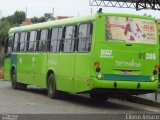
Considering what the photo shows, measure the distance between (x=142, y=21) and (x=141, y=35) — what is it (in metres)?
0.46

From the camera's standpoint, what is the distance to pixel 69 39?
1988cm

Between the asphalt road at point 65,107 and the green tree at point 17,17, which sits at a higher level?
the green tree at point 17,17

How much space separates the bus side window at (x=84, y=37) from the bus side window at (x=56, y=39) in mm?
1934

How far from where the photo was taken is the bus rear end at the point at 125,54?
58.3 ft

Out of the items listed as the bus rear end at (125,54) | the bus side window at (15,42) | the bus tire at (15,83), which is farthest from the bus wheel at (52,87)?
the bus side window at (15,42)

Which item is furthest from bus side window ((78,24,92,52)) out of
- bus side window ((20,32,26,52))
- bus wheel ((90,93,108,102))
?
bus side window ((20,32,26,52))

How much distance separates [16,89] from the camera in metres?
26.6

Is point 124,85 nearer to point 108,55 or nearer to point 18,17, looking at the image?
point 108,55

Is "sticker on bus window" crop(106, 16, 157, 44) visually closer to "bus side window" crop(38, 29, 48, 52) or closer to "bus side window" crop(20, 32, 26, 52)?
"bus side window" crop(38, 29, 48, 52)

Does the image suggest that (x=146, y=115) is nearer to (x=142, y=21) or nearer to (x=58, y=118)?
(x=58, y=118)

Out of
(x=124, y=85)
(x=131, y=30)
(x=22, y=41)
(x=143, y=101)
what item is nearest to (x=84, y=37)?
(x=131, y=30)

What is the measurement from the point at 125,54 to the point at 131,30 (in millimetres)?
840

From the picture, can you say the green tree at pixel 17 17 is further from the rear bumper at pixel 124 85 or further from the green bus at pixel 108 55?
the rear bumper at pixel 124 85

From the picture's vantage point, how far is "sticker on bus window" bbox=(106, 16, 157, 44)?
18.1 meters
